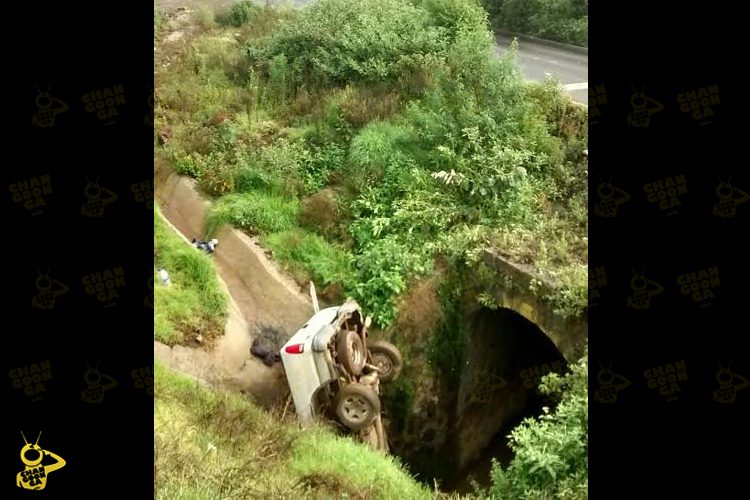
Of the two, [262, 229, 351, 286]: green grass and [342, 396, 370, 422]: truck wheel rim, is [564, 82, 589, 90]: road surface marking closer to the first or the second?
[262, 229, 351, 286]: green grass

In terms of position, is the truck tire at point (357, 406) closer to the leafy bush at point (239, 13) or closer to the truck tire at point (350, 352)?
the truck tire at point (350, 352)

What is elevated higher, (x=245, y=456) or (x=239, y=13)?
(x=239, y=13)

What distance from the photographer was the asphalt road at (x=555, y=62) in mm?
12961
